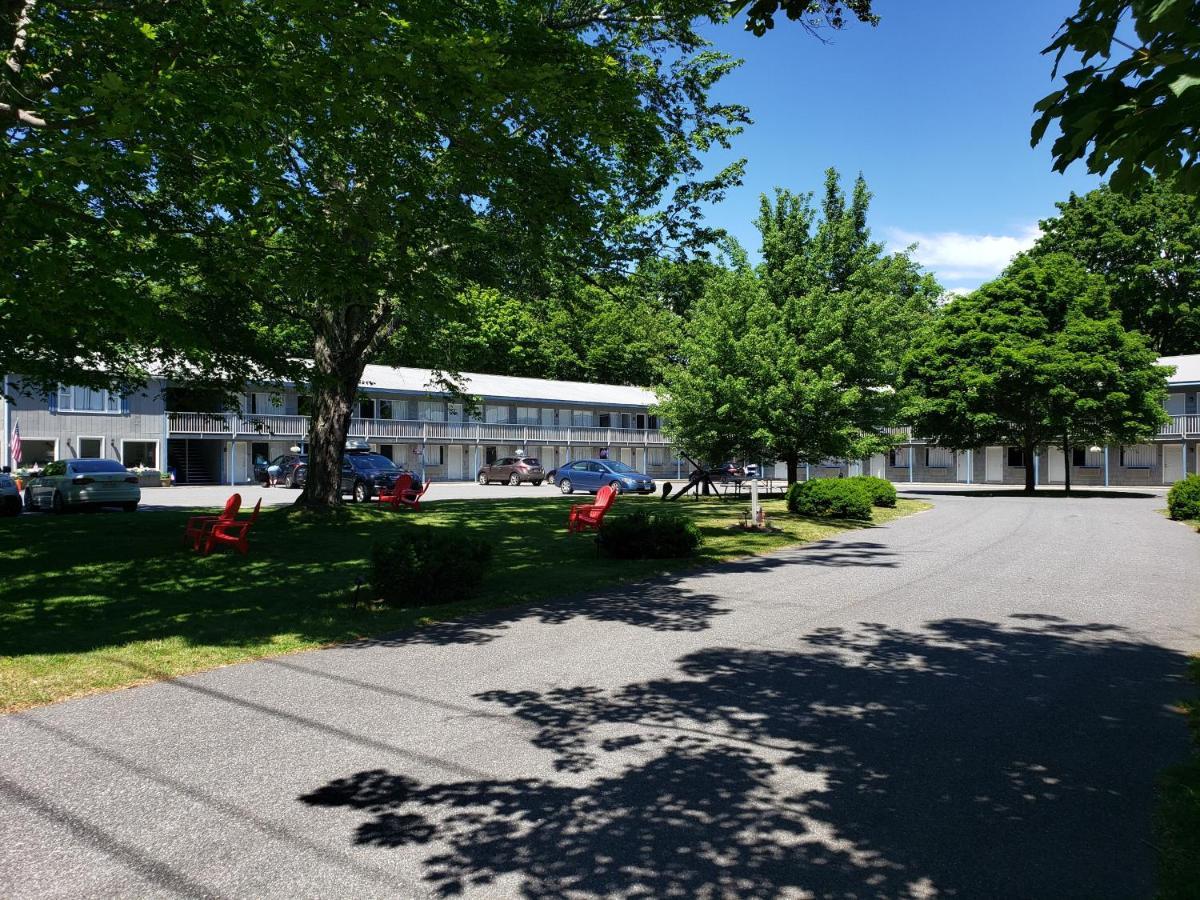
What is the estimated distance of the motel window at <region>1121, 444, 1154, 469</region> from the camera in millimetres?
46938

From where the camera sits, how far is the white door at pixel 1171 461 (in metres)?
45.9

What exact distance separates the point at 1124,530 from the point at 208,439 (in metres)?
42.1

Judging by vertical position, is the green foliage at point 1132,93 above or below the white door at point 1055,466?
above

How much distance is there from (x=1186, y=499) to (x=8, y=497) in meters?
33.2

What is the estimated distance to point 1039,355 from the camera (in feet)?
115

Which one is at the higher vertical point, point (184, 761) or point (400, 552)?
point (400, 552)

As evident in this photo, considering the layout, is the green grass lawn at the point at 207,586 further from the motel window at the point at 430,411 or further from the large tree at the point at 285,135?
the motel window at the point at 430,411

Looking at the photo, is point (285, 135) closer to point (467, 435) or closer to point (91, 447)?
point (91, 447)

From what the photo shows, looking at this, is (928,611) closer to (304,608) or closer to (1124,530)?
(304,608)

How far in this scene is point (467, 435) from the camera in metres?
51.2

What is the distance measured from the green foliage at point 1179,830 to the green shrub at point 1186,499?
2121 centimetres

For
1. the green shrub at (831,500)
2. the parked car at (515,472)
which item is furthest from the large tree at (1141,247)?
the green shrub at (831,500)

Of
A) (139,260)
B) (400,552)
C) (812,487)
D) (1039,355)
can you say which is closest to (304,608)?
(400,552)

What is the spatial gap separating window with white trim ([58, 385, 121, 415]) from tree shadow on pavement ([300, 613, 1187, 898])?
41044mm
